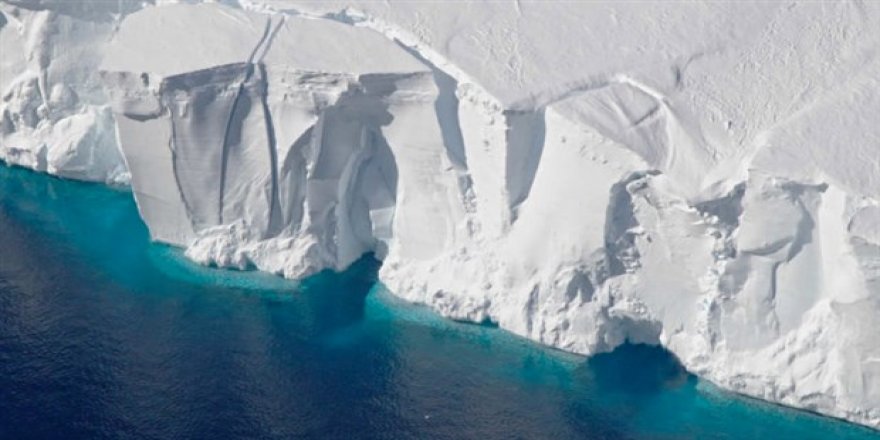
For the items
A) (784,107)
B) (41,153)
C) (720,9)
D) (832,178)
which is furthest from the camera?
(41,153)

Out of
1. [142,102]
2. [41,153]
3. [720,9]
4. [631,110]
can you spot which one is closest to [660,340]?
[631,110]

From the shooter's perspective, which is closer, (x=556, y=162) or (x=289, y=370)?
(x=556, y=162)

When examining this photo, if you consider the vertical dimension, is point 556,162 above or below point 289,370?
above

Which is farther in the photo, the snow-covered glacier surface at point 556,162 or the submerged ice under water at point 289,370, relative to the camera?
the submerged ice under water at point 289,370

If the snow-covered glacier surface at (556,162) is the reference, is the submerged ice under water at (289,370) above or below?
below

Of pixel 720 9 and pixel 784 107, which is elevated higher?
pixel 720 9

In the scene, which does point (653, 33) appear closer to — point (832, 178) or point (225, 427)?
point (832, 178)
